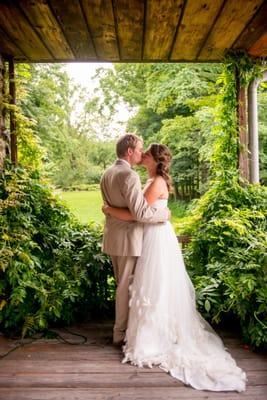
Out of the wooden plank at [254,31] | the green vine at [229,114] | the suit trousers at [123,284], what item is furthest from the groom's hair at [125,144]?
the wooden plank at [254,31]

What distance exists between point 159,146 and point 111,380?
176 cm

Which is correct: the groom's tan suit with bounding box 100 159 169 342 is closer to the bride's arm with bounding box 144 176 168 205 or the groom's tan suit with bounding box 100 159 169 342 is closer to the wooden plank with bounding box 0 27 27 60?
Answer: the bride's arm with bounding box 144 176 168 205

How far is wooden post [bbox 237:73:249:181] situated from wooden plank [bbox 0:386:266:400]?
214 centimetres

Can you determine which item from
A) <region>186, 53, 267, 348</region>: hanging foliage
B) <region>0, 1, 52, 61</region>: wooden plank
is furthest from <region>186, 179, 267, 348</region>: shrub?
<region>0, 1, 52, 61</region>: wooden plank

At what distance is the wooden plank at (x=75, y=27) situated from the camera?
8.29 feet

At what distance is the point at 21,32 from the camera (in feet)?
9.72

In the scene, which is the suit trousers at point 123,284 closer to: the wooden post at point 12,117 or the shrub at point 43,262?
the shrub at point 43,262

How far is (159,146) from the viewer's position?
2.81 m

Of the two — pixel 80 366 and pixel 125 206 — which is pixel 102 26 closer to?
pixel 125 206

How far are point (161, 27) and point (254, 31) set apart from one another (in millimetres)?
815

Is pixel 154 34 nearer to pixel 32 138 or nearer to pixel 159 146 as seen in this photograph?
pixel 159 146

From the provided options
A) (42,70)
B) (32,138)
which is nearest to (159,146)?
(32,138)

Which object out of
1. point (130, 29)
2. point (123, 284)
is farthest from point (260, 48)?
point (123, 284)

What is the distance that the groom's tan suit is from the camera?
2559 millimetres
